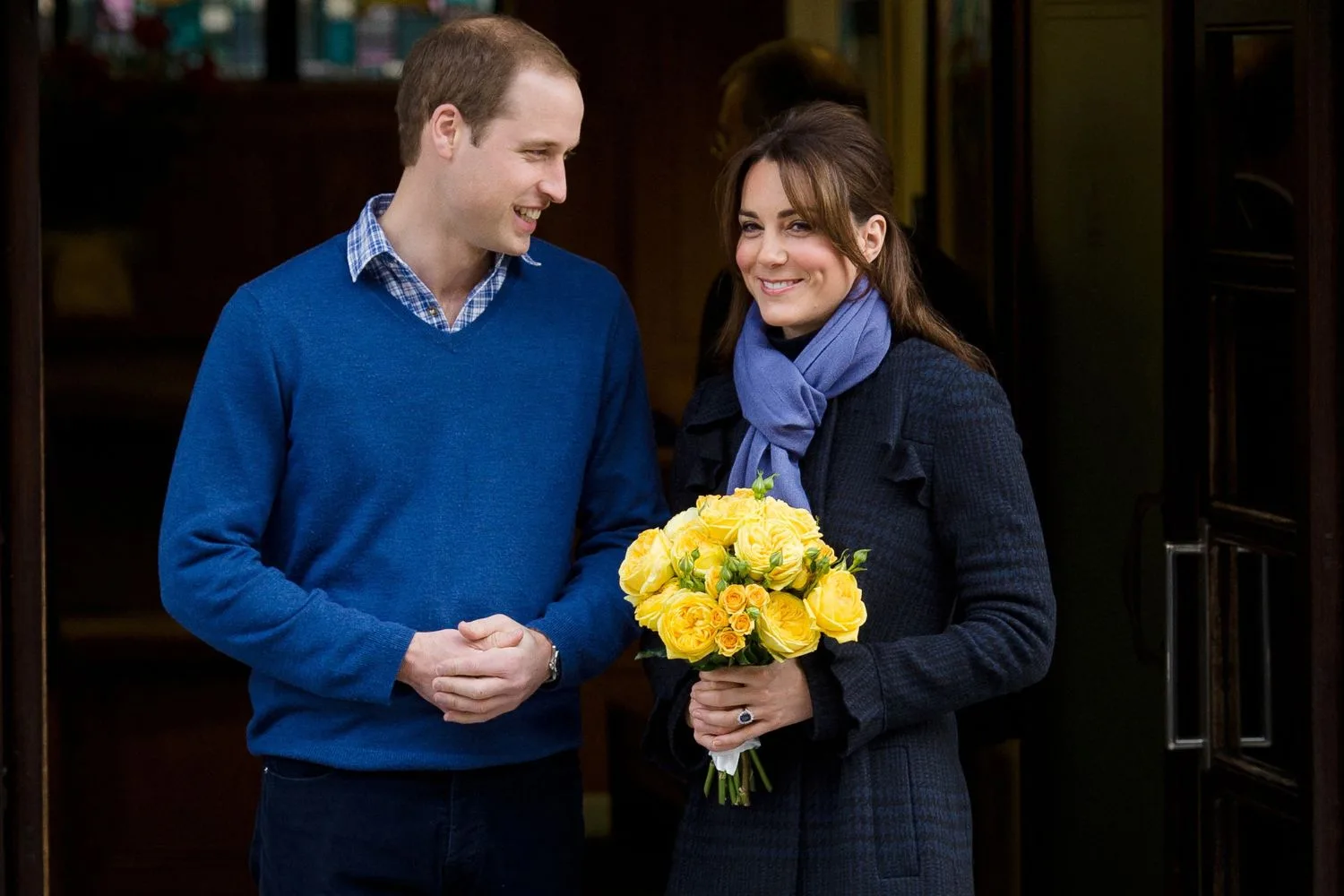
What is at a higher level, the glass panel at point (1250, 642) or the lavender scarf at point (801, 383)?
the lavender scarf at point (801, 383)

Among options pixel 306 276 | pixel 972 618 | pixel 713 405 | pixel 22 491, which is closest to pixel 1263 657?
pixel 972 618

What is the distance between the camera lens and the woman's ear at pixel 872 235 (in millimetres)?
2551

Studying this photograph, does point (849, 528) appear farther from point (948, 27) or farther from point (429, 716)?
point (948, 27)

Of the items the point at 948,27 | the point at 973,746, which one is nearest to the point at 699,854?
the point at 973,746

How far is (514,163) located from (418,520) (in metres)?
0.51

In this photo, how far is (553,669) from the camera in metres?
2.61

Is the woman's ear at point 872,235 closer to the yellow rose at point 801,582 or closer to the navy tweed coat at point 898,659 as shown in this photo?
the navy tweed coat at point 898,659

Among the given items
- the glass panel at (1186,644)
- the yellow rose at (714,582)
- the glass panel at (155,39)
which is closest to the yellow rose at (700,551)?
the yellow rose at (714,582)

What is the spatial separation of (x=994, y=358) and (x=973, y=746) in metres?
0.85

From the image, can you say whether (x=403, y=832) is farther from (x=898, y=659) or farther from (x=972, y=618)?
(x=972, y=618)

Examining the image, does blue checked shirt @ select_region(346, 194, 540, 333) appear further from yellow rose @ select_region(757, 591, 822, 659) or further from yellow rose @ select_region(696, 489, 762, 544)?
yellow rose @ select_region(757, 591, 822, 659)

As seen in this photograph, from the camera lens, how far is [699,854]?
8.29ft

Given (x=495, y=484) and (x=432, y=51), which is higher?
(x=432, y=51)

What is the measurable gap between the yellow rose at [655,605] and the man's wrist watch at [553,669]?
0.32 metres
